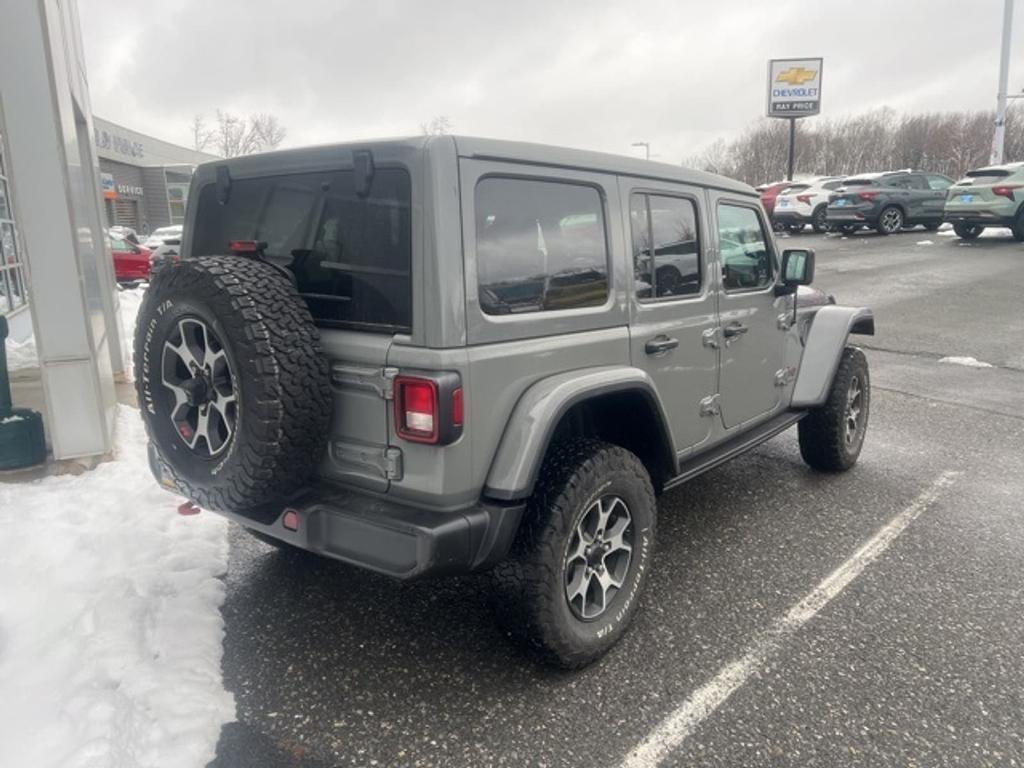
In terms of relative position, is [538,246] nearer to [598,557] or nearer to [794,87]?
→ [598,557]

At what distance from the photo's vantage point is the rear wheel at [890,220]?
20.5 meters

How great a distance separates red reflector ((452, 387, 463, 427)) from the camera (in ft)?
7.65

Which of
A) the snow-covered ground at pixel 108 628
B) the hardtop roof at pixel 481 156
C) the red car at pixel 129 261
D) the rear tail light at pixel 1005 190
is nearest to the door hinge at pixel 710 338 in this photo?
the hardtop roof at pixel 481 156

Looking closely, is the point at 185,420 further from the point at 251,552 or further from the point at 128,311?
the point at 128,311

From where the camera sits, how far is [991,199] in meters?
17.2

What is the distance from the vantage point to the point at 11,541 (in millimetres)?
3715

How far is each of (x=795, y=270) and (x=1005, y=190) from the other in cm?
1631

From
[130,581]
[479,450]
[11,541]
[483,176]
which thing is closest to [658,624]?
[479,450]

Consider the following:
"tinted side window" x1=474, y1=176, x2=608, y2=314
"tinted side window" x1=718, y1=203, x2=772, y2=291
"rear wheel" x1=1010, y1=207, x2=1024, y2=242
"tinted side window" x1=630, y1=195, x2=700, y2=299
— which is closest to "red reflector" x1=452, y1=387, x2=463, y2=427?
"tinted side window" x1=474, y1=176, x2=608, y2=314

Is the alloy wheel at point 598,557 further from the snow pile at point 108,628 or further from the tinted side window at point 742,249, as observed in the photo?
the tinted side window at point 742,249

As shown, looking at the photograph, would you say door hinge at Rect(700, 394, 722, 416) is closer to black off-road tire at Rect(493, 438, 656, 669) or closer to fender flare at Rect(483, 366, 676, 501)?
black off-road tire at Rect(493, 438, 656, 669)

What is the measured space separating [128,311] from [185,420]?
10581 millimetres

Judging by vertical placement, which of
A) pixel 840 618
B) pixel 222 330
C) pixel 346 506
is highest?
pixel 222 330

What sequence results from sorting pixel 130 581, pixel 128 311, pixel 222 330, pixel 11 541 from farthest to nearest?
pixel 128 311 < pixel 11 541 < pixel 130 581 < pixel 222 330
